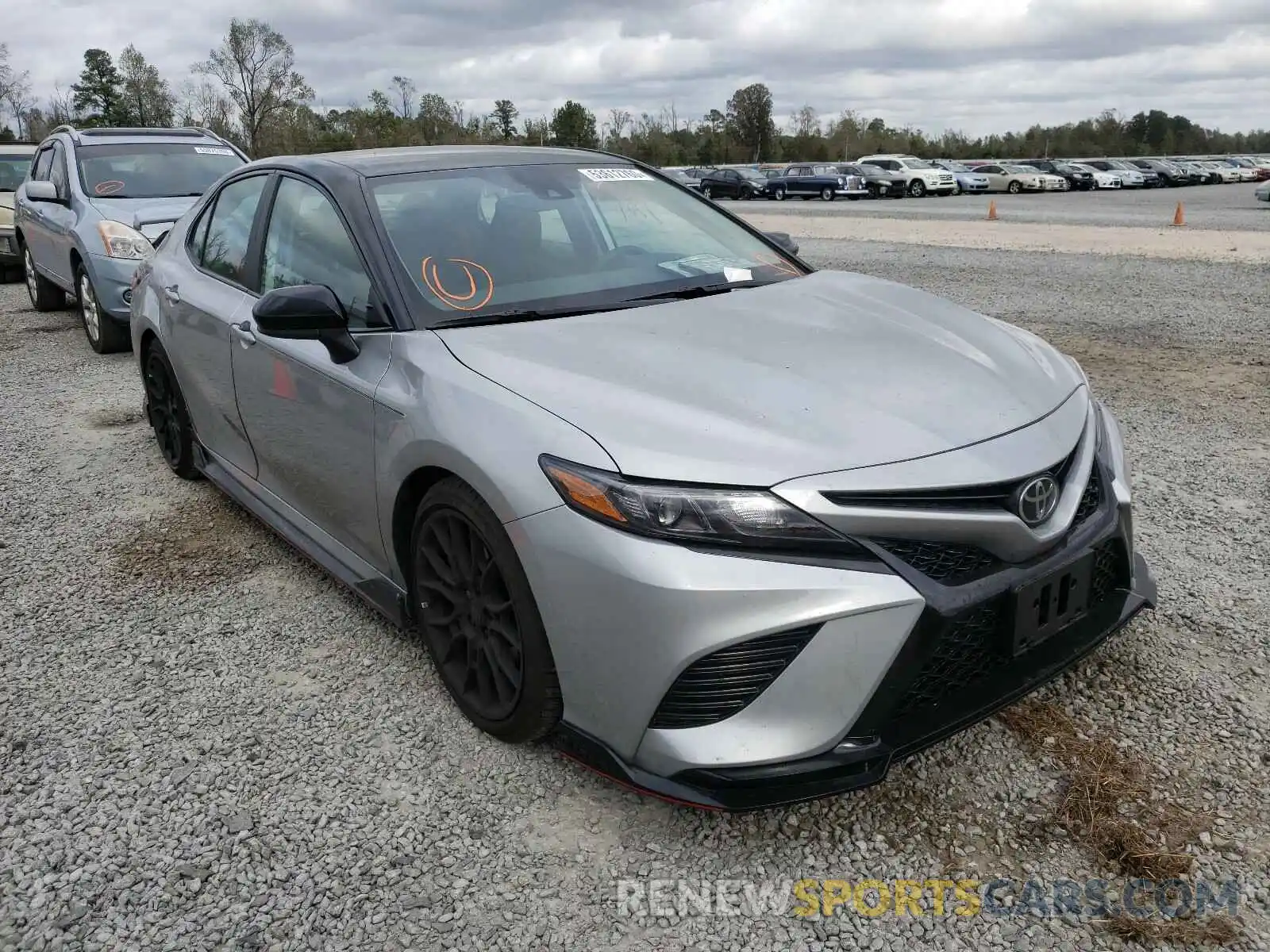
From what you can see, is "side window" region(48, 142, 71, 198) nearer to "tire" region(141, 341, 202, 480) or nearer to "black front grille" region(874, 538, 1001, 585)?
"tire" region(141, 341, 202, 480)

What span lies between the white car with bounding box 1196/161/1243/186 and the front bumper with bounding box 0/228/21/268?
51.8m

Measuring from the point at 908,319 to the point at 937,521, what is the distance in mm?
1093

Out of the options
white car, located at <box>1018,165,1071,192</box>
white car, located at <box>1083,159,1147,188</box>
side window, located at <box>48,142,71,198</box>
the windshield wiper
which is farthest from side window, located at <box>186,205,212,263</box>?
white car, located at <box>1083,159,1147,188</box>

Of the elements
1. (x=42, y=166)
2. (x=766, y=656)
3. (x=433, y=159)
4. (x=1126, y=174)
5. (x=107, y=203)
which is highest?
(x=1126, y=174)

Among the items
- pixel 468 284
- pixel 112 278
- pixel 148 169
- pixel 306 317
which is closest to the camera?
pixel 306 317

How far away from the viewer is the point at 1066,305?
944 cm

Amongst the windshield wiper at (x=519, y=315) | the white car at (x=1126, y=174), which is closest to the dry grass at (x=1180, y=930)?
the windshield wiper at (x=519, y=315)

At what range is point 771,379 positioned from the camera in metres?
2.43

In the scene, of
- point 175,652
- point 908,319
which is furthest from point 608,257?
point 175,652

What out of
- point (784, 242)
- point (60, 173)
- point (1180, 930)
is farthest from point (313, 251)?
point (60, 173)

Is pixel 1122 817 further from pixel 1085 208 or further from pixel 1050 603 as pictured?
pixel 1085 208

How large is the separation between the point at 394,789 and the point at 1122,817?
1.76m

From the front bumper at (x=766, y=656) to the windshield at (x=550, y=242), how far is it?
1.02 metres

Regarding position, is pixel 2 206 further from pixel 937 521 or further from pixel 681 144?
pixel 681 144
